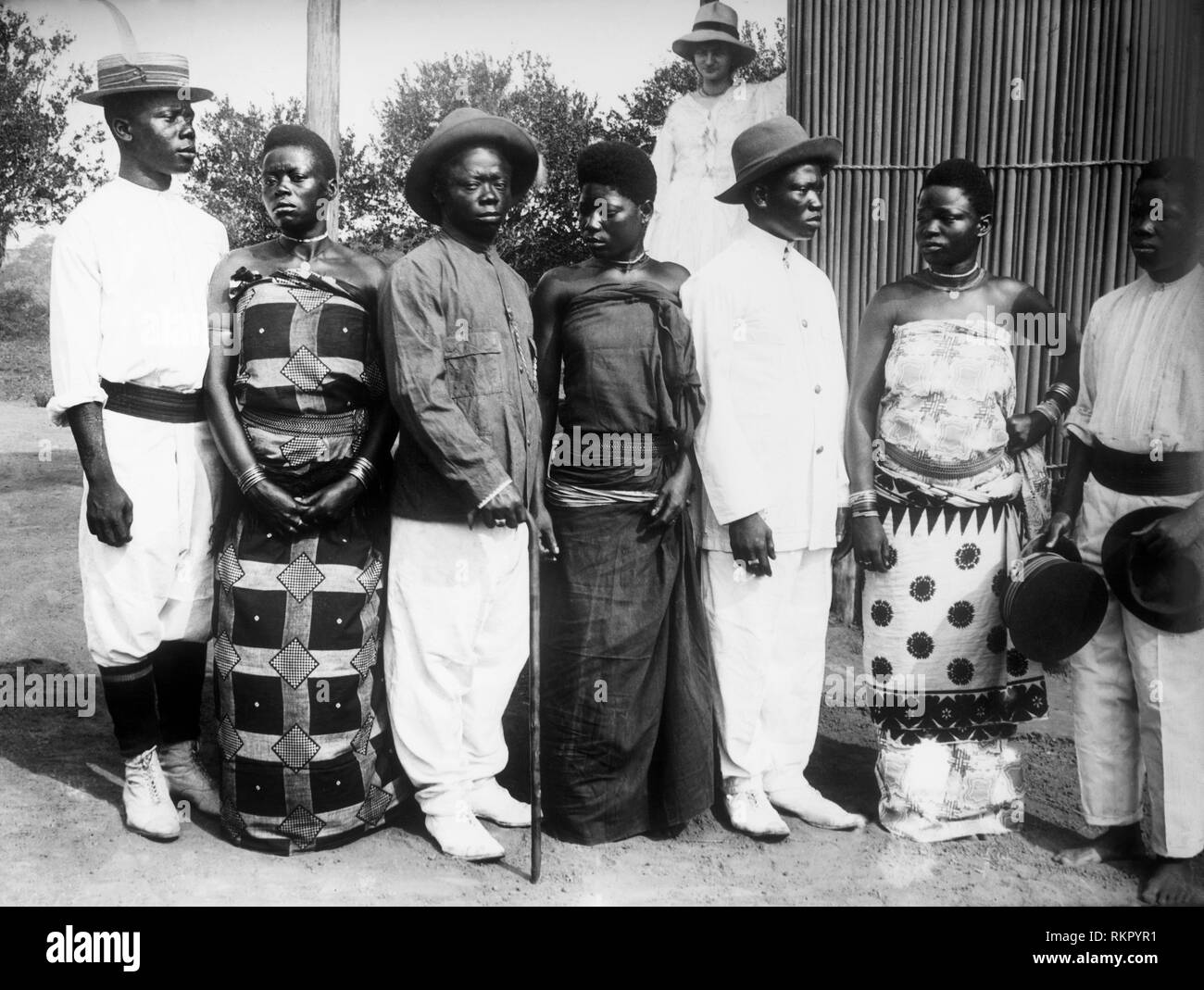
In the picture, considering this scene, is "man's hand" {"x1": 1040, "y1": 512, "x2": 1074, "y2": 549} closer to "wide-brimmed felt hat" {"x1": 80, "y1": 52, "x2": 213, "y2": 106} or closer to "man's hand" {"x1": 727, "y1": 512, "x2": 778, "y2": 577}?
"man's hand" {"x1": 727, "y1": 512, "x2": 778, "y2": 577}

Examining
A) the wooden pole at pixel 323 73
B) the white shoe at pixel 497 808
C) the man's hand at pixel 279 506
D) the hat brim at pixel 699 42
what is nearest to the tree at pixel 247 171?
the wooden pole at pixel 323 73

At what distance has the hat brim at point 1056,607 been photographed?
3.71m

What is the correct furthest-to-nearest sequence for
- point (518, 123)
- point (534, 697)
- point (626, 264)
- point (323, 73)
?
point (518, 123)
point (323, 73)
point (626, 264)
point (534, 697)

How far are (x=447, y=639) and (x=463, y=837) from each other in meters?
0.68

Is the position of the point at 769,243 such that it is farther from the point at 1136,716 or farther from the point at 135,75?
the point at 135,75

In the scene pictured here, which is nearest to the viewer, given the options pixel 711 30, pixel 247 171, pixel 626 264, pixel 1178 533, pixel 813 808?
pixel 1178 533

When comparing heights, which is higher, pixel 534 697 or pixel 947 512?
pixel 947 512

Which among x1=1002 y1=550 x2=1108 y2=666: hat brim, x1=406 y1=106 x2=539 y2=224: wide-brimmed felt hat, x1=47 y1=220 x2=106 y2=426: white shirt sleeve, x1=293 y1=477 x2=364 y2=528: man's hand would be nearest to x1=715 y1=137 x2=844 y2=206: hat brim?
x1=406 y1=106 x2=539 y2=224: wide-brimmed felt hat

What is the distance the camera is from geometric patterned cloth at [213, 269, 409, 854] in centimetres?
375

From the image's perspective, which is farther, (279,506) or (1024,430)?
(1024,430)

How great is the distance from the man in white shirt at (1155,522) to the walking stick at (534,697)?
1.77 m

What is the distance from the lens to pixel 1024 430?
3.94m

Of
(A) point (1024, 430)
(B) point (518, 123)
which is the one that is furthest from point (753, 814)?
(B) point (518, 123)

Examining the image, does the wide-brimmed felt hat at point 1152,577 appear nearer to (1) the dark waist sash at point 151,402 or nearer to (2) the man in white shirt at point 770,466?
(2) the man in white shirt at point 770,466
